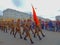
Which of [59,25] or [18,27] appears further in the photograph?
[59,25]

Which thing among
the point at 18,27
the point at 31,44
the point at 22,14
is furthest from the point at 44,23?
the point at 22,14

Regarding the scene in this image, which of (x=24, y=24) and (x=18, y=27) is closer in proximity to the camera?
(x=24, y=24)

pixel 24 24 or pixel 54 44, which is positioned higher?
pixel 24 24

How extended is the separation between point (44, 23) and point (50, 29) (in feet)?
4.81

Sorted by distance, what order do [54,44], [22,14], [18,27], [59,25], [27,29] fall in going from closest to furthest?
[54,44] → [27,29] → [18,27] → [59,25] → [22,14]

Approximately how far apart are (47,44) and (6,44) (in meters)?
3.02

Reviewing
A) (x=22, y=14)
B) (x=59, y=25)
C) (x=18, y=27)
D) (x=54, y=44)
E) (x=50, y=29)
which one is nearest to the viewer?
(x=54, y=44)

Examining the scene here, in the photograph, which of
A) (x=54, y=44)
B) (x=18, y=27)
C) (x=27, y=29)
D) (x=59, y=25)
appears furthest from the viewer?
(x=59, y=25)

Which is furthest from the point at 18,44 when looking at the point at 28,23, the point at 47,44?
the point at 28,23

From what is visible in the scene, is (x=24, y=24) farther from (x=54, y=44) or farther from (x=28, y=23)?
(x=54, y=44)

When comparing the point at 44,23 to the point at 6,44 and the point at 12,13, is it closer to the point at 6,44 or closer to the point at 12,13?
the point at 6,44

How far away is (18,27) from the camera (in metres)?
22.1

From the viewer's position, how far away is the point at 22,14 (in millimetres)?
66188

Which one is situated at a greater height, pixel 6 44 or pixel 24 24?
pixel 24 24
